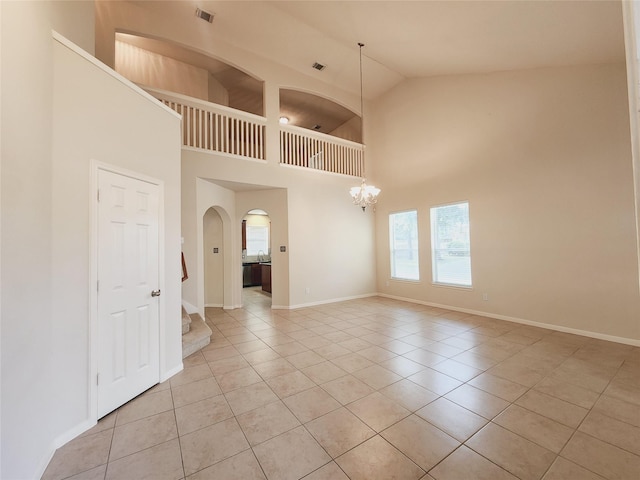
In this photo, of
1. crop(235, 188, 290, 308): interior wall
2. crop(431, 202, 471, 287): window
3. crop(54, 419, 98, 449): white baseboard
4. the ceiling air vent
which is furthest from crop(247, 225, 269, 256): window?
crop(54, 419, 98, 449): white baseboard

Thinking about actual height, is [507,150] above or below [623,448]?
above

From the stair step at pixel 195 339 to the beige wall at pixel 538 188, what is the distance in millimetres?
4669

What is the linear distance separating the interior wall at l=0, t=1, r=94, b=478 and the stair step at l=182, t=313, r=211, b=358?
1.49m

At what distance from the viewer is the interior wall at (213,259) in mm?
6043

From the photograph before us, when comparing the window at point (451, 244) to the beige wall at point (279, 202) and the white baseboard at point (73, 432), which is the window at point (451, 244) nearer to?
the beige wall at point (279, 202)

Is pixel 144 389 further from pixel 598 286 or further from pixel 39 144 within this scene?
pixel 598 286

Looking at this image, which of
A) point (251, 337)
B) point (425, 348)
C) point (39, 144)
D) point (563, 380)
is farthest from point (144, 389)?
point (563, 380)

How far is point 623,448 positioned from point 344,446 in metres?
1.93

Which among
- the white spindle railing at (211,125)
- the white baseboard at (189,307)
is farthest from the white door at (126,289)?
the white spindle railing at (211,125)

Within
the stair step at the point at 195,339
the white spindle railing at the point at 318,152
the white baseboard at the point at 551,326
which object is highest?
the white spindle railing at the point at 318,152

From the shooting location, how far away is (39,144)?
1.74 metres

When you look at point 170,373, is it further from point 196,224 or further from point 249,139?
point 249,139

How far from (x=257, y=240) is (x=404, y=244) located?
556 cm

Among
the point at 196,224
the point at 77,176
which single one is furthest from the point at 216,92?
the point at 77,176
